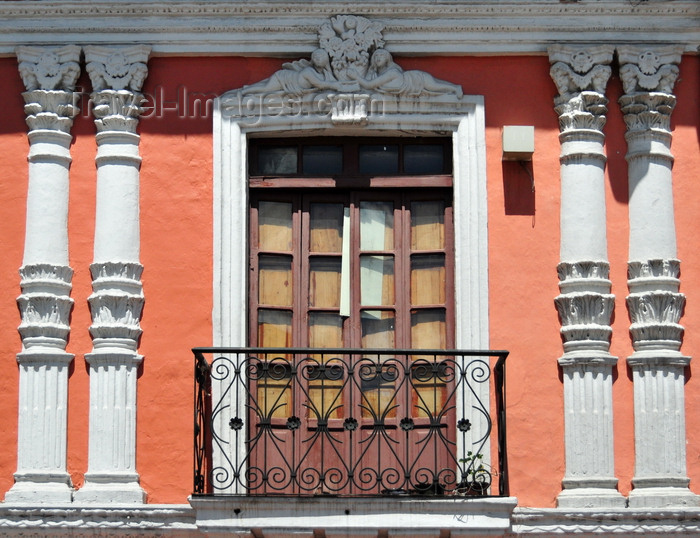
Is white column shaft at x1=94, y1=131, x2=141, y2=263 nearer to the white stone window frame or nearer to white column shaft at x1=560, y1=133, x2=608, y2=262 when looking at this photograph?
the white stone window frame

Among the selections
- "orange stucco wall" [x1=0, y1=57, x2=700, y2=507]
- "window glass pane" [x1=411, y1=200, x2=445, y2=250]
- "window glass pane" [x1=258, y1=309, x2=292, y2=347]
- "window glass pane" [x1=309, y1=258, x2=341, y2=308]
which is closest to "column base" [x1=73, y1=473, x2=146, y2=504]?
"orange stucco wall" [x1=0, y1=57, x2=700, y2=507]

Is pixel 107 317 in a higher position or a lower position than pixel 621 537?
higher

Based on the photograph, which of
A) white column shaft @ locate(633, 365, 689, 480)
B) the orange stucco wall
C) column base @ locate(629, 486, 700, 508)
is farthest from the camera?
the orange stucco wall

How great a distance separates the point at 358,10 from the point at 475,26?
2.79 ft

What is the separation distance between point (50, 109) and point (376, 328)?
110 inches

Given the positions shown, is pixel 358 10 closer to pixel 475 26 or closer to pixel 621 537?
pixel 475 26

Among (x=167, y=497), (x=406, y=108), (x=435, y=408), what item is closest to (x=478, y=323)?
(x=435, y=408)

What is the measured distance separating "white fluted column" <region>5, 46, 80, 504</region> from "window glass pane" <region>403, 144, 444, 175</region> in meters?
2.41

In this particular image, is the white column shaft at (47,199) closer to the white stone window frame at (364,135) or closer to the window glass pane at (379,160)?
the white stone window frame at (364,135)

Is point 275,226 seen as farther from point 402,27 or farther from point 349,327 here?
point 402,27

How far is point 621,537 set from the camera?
1133 cm

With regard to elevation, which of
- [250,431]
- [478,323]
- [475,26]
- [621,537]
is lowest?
[621,537]

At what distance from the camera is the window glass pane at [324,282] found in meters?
12.1

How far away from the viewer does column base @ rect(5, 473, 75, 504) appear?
11461 millimetres
